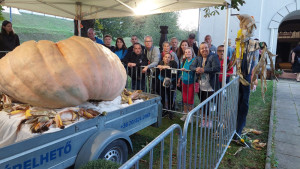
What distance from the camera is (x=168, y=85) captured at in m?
5.33

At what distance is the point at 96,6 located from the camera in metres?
6.32

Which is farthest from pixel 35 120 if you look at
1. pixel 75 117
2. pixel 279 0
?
pixel 279 0

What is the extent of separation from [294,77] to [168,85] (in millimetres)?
11375

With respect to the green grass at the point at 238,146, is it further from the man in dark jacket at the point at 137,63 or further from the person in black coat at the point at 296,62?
the person in black coat at the point at 296,62

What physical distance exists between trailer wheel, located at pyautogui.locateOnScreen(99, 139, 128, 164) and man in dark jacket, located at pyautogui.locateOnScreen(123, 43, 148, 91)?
2958mm

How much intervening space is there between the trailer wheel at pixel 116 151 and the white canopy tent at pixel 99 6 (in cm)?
309

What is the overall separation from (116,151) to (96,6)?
4.82 meters

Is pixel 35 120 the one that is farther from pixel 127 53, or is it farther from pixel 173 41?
pixel 173 41

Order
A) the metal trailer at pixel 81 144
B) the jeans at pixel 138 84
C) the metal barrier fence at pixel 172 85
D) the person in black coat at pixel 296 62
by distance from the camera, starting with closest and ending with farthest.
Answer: the metal trailer at pixel 81 144, the metal barrier fence at pixel 172 85, the jeans at pixel 138 84, the person in black coat at pixel 296 62

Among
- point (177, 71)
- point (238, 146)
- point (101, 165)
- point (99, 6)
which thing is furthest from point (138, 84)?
point (101, 165)

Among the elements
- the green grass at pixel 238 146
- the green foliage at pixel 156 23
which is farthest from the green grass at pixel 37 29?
the green grass at pixel 238 146

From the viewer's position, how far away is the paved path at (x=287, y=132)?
11.2 feet

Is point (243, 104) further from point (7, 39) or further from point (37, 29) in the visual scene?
point (37, 29)

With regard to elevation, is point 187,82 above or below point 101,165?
above
